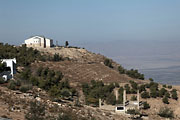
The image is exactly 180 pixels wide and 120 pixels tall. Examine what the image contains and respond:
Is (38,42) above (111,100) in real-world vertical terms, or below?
above

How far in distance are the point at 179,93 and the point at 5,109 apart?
110 ft

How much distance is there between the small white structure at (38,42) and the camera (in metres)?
73.8

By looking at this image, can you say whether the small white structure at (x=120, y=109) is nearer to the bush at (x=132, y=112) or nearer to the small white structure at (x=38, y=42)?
the bush at (x=132, y=112)

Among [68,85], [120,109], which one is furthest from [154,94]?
[120,109]

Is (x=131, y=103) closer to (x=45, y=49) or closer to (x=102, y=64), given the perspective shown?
(x=102, y=64)

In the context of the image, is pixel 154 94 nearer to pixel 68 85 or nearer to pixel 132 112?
pixel 68 85

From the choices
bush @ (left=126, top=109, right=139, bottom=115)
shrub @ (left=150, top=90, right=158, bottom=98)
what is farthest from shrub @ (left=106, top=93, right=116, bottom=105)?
shrub @ (left=150, top=90, right=158, bottom=98)

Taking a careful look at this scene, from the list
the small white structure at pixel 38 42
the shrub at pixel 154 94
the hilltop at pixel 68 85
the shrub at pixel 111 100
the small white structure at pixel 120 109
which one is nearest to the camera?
the hilltop at pixel 68 85

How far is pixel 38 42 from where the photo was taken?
242 feet

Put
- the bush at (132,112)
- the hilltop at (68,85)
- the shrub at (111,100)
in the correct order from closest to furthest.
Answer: the hilltop at (68,85)
the bush at (132,112)
the shrub at (111,100)

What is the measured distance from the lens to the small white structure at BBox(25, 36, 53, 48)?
73.8m

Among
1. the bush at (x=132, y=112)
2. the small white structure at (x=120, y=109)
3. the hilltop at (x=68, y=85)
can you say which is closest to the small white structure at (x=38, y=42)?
the hilltop at (x=68, y=85)

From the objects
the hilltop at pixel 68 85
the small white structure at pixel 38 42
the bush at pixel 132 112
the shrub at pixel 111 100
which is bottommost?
the bush at pixel 132 112

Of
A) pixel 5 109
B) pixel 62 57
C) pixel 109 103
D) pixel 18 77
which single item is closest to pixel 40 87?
pixel 18 77
